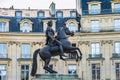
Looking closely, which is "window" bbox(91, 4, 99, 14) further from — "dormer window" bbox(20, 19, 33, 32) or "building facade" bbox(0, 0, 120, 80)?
"dormer window" bbox(20, 19, 33, 32)

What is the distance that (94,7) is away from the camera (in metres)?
72.7

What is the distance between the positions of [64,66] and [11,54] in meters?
8.88

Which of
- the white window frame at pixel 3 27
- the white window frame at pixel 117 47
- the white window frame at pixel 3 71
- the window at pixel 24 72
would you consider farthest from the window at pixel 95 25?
the white window frame at pixel 3 71

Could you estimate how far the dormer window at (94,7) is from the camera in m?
72.2

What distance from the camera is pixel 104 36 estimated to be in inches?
2781

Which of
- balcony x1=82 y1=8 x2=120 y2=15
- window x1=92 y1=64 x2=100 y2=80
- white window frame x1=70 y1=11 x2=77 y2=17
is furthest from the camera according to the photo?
white window frame x1=70 y1=11 x2=77 y2=17

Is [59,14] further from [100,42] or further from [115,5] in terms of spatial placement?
[100,42]

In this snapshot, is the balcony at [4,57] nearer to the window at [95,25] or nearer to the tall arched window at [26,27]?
the tall arched window at [26,27]

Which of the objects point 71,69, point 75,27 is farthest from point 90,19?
point 71,69

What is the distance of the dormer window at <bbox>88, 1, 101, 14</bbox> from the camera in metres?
72.2

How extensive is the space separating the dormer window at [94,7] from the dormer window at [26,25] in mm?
10249

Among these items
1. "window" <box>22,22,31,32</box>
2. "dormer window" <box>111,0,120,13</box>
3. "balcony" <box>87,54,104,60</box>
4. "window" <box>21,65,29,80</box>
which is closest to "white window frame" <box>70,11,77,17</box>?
"dormer window" <box>111,0,120,13</box>

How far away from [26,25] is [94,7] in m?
11.8

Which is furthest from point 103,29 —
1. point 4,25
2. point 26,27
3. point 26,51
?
point 4,25
